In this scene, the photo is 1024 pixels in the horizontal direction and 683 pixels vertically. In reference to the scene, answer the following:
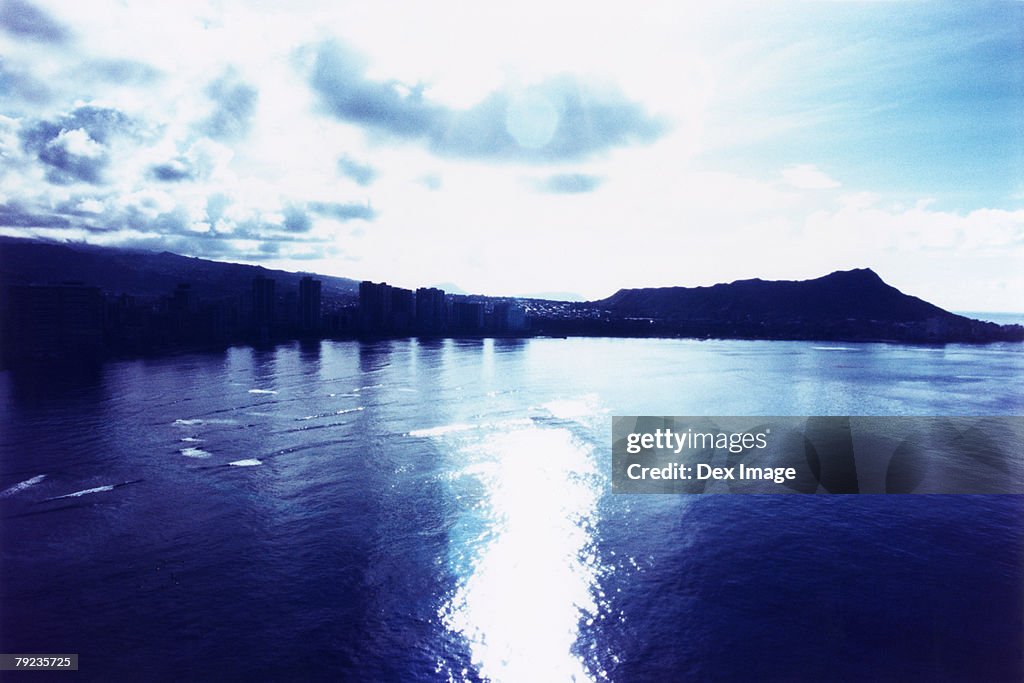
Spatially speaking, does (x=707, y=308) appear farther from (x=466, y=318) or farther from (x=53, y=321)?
(x=53, y=321)

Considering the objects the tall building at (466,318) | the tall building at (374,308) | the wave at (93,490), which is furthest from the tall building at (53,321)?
the tall building at (466,318)

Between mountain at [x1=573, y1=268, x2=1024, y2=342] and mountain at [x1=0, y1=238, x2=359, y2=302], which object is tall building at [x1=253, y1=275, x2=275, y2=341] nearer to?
mountain at [x1=0, y1=238, x2=359, y2=302]

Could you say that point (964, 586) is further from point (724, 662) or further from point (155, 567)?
point (155, 567)

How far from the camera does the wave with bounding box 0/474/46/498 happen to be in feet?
52.6

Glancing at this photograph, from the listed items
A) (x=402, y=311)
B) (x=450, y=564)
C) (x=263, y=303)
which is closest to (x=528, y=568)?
(x=450, y=564)

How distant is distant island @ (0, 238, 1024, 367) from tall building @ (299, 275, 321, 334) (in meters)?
0.16

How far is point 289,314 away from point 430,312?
2361 cm

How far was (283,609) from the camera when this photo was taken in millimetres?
10711

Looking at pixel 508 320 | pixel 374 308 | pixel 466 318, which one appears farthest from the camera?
pixel 508 320

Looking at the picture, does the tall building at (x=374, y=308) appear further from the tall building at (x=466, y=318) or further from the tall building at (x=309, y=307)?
the tall building at (x=466, y=318)

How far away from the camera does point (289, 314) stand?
78.7 meters

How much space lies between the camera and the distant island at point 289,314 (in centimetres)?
5016

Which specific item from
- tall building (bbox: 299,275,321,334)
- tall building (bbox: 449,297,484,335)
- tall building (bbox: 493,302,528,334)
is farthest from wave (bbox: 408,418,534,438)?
tall building (bbox: 493,302,528,334)

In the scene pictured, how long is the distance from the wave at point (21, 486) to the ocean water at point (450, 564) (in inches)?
3.5
